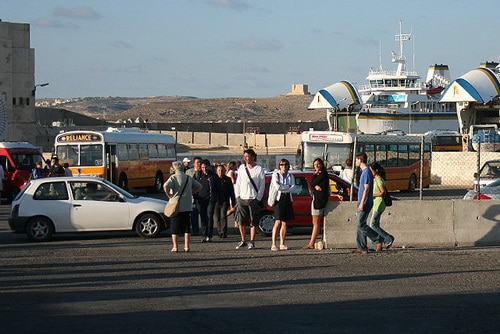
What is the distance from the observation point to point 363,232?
1614 cm

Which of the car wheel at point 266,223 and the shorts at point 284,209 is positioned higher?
the shorts at point 284,209

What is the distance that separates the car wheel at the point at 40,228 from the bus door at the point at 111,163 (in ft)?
51.4

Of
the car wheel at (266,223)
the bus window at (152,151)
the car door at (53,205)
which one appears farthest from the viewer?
the bus window at (152,151)

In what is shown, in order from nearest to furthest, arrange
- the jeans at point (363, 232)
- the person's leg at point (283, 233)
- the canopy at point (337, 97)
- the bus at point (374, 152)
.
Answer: the jeans at point (363, 232)
the person's leg at point (283, 233)
the bus at point (374, 152)
the canopy at point (337, 97)

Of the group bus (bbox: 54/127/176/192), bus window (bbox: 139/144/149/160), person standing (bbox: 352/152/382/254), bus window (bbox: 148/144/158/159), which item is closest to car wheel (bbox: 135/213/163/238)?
person standing (bbox: 352/152/382/254)

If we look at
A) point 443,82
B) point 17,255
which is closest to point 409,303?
point 17,255

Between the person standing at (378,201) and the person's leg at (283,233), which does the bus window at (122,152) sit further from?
the person standing at (378,201)

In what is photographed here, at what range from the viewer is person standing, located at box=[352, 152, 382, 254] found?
51.6ft

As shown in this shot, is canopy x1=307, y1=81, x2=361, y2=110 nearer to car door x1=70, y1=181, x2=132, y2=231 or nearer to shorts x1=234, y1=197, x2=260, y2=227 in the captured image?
car door x1=70, y1=181, x2=132, y2=231

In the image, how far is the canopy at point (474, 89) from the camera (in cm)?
6122

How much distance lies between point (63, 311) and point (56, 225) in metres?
9.11

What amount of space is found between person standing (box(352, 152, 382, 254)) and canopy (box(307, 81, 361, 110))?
58448mm

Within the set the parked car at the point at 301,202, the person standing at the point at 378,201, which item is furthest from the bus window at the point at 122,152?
the person standing at the point at 378,201

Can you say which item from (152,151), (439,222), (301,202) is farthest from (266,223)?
(152,151)
